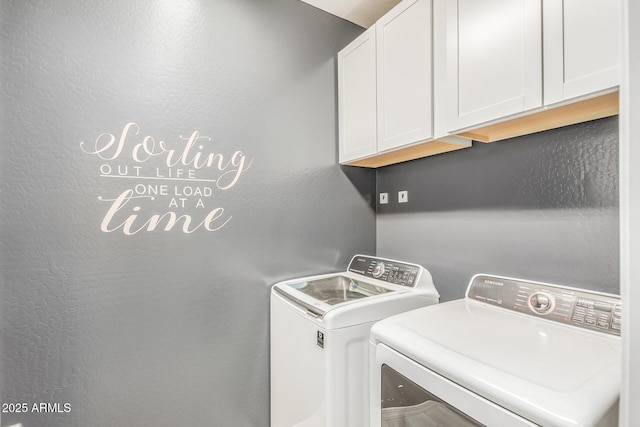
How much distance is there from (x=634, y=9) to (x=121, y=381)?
86.2 inches

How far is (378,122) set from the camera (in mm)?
1783

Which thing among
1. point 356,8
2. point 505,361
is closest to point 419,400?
point 505,361

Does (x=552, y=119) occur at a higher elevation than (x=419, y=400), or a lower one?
higher

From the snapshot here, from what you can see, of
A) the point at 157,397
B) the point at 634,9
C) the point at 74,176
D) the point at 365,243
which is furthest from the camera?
the point at 365,243

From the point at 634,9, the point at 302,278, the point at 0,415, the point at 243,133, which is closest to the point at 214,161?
the point at 243,133

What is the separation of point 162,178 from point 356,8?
66.8 inches

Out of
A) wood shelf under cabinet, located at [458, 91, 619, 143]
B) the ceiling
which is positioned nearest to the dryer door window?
wood shelf under cabinet, located at [458, 91, 619, 143]

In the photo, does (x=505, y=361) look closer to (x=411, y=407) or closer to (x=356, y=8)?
(x=411, y=407)

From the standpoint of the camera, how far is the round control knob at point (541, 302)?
4.09 ft

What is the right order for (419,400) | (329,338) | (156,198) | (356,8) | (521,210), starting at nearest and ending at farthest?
(419,400) → (329,338) → (521,210) → (156,198) → (356,8)

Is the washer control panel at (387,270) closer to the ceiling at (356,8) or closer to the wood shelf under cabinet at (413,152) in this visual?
the wood shelf under cabinet at (413,152)

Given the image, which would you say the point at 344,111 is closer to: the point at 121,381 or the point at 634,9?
the point at 634,9

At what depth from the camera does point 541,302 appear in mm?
1274

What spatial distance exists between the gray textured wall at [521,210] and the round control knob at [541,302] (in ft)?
0.38
